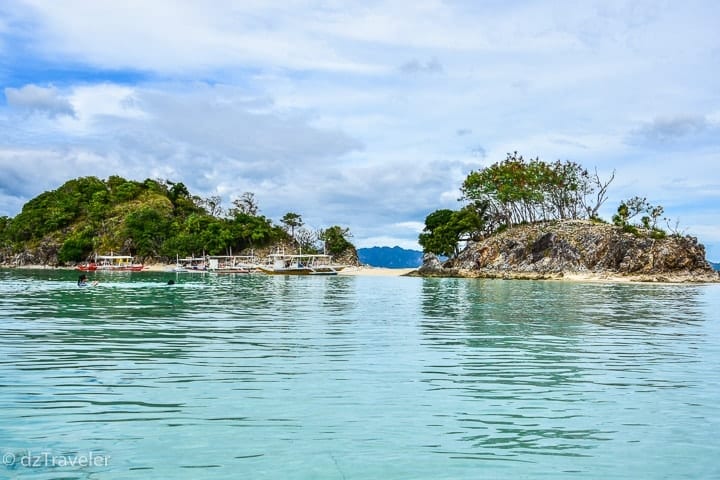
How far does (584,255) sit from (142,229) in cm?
11496

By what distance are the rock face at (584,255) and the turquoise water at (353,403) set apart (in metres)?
85.8

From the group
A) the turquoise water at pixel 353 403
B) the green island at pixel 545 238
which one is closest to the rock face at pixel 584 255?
the green island at pixel 545 238

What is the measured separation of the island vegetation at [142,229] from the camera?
15712 cm

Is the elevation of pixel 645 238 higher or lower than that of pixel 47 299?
higher

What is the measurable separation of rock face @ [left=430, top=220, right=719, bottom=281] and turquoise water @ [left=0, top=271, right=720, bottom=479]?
282 ft

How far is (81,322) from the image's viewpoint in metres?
27.4

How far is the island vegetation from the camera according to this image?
157m

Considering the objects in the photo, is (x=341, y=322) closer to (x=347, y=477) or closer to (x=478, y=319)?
(x=478, y=319)

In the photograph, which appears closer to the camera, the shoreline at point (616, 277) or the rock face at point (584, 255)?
the shoreline at point (616, 277)

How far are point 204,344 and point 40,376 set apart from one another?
6.70 m

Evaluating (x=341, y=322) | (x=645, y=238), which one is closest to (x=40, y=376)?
(x=341, y=322)

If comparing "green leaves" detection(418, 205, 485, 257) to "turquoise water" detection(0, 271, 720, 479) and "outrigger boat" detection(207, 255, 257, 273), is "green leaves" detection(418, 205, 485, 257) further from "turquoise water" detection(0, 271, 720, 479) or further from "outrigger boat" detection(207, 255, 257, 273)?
"turquoise water" detection(0, 271, 720, 479)

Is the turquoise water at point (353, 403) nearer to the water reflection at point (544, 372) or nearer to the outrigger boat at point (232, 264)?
the water reflection at point (544, 372)

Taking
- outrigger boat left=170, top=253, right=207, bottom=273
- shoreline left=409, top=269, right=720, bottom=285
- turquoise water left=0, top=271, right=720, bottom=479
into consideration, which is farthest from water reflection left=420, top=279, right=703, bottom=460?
outrigger boat left=170, top=253, right=207, bottom=273
